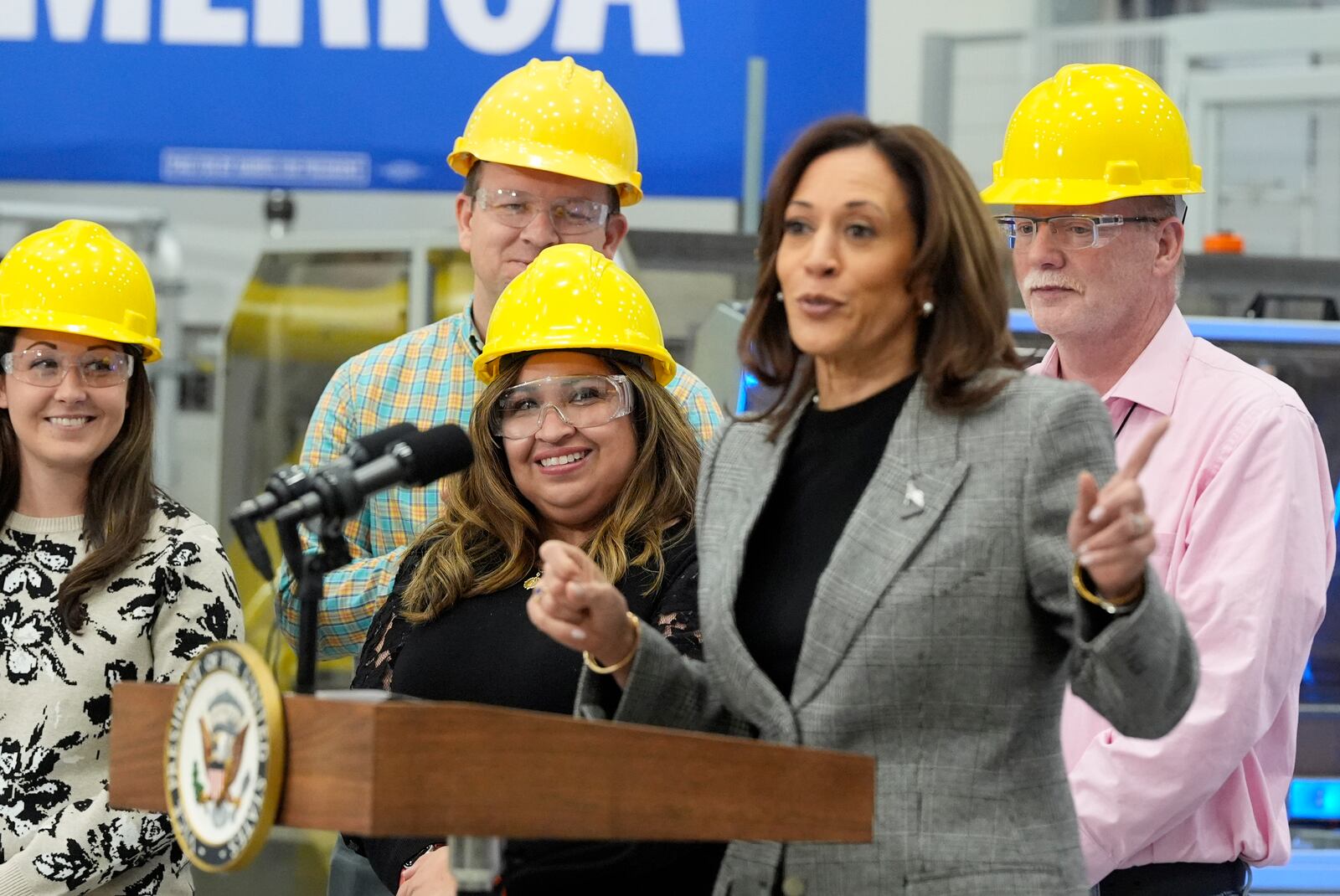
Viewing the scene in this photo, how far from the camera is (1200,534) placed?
2.25 meters

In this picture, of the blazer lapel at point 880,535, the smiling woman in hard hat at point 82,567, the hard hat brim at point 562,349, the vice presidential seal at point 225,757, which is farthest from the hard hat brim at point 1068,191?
the vice presidential seal at point 225,757

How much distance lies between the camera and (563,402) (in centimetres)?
238

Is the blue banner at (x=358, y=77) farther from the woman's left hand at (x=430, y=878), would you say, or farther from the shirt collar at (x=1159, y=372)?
the woman's left hand at (x=430, y=878)

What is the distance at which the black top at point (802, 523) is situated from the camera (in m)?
1.72

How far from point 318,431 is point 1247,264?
7.55 ft

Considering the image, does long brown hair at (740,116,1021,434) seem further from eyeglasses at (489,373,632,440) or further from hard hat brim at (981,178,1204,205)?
hard hat brim at (981,178,1204,205)

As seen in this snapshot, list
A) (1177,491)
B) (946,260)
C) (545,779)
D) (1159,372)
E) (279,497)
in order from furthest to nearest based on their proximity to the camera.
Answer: (1159,372)
(1177,491)
(946,260)
(279,497)
(545,779)

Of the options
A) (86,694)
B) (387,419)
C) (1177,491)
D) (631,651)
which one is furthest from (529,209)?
(631,651)

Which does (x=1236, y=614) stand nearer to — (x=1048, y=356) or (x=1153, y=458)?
(x=1153, y=458)

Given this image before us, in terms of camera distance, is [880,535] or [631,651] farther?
[631,651]

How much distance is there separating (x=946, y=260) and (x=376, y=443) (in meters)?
0.58

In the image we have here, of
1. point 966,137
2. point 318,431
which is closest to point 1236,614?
point 318,431

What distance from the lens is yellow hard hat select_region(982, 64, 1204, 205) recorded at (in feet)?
8.23

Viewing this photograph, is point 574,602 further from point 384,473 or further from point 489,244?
point 489,244
